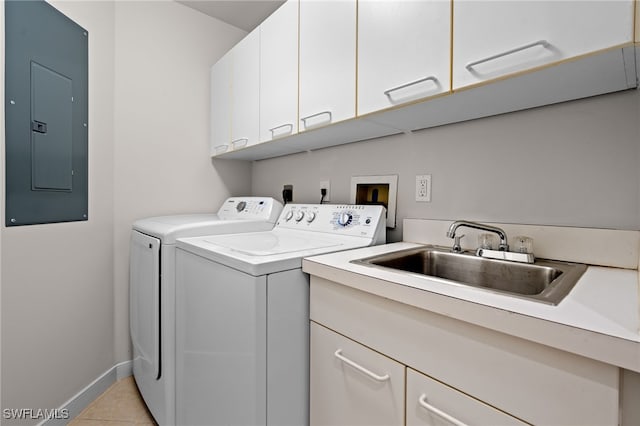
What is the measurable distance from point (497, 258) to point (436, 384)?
0.54 m

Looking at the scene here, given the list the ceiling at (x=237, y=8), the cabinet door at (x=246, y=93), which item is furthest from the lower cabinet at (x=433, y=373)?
the ceiling at (x=237, y=8)

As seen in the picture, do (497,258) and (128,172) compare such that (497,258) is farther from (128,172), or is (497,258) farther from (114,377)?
(114,377)

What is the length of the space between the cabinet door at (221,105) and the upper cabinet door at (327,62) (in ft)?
2.72

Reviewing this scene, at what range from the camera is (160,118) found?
2084 millimetres

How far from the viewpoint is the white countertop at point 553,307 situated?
481 millimetres

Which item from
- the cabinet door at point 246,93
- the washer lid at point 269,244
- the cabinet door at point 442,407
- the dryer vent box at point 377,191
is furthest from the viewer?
the cabinet door at point 246,93

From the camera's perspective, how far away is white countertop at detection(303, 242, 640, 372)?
481 millimetres

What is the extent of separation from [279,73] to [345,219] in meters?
0.83

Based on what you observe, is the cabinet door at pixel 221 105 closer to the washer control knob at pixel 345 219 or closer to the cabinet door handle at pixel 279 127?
the cabinet door handle at pixel 279 127

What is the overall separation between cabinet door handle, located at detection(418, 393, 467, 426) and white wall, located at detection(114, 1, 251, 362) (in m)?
1.95

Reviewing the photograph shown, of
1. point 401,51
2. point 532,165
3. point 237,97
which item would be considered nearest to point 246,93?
point 237,97

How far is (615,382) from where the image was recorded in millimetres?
484

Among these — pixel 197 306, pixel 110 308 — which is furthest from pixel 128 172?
pixel 197 306

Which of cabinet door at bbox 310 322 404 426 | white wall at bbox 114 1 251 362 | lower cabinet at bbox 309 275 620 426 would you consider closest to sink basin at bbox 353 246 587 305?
lower cabinet at bbox 309 275 620 426
